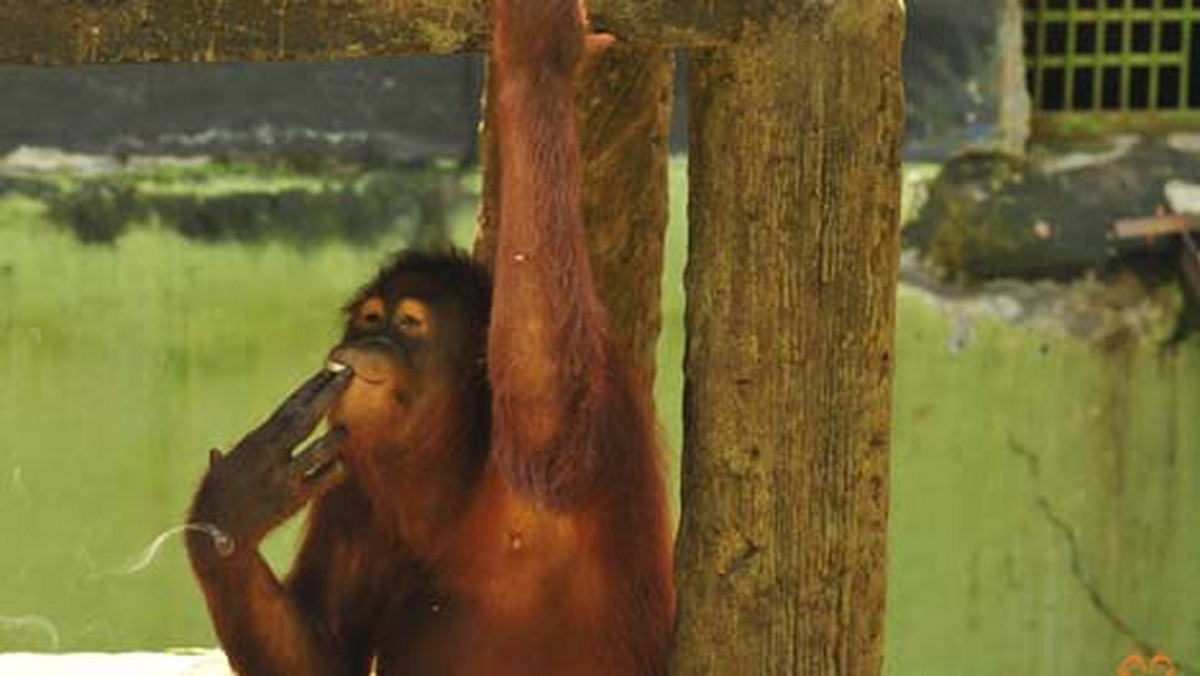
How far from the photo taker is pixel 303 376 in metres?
8.35

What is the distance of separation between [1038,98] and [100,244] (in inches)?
101

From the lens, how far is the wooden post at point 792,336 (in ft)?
13.7

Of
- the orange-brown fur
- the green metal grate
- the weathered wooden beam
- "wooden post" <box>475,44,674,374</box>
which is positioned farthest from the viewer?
the green metal grate

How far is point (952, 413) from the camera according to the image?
8438 mm

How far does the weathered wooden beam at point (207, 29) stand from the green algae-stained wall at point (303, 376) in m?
4.27

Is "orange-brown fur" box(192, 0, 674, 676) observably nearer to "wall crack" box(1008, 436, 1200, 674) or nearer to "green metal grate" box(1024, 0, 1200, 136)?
"wall crack" box(1008, 436, 1200, 674)

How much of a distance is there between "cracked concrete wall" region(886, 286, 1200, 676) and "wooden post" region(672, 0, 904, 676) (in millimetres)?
4128

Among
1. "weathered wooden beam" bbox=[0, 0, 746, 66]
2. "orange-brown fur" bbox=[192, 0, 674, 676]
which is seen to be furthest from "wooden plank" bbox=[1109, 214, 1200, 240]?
"weathered wooden beam" bbox=[0, 0, 746, 66]

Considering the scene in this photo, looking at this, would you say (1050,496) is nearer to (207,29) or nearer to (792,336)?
(792,336)

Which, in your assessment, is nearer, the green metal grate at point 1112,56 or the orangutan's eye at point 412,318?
the orangutan's eye at point 412,318

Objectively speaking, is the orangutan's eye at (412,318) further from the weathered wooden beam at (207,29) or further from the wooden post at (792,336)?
the weathered wooden beam at (207,29)

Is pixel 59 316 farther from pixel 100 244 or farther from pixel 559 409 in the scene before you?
pixel 559 409

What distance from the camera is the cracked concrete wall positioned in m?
8.43

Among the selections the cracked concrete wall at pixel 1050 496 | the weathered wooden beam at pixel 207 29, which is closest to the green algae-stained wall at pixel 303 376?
the cracked concrete wall at pixel 1050 496
